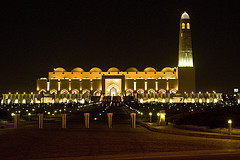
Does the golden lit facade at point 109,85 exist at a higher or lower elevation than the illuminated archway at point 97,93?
higher

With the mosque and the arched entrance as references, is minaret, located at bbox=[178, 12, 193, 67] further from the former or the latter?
the arched entrance

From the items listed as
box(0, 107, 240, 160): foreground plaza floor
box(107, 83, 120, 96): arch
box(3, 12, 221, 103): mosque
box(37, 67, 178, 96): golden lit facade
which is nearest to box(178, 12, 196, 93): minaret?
box(3, 12, 221, 103): mosque

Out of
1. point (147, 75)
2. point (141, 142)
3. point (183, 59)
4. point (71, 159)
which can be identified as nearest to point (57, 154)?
point (71, 159)

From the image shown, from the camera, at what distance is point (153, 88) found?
77.3m

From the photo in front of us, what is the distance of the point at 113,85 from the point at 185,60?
18.1 meters

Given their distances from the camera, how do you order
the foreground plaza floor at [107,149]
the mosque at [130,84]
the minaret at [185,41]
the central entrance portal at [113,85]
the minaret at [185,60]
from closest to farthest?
1. the foreground plaza floor at [107,149]
2. the minaret at [185,41]
3. the minaret at [185,60]
4. the mosque at [130,84]
5. the central entrance portal at [113,85]

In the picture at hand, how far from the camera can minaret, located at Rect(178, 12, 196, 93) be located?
72.1 metres

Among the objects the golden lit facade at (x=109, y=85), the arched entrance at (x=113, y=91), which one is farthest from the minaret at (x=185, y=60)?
the arched entrance at (x=113, y=91)

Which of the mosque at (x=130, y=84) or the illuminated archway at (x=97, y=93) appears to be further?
the illuminated archway at (x=97, y=93)

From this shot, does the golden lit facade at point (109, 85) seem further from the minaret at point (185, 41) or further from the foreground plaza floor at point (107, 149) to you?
the foreground plaza floor at point (107, 149)

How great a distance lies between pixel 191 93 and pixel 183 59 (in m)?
7.90

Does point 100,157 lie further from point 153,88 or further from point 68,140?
point 153,88

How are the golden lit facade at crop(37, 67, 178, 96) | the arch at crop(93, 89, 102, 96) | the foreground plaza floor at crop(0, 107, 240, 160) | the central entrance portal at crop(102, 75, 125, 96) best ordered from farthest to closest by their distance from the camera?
the arch at crop(93, 89, 102, 96)
the central entrance portal at crop(102, 75, 125, 96)
the golden lit facade at crop(37, 67, 178, 96)
the foreground plaza floor at crop(0, 107, 240, 160)

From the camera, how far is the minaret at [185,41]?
72.0 meters
